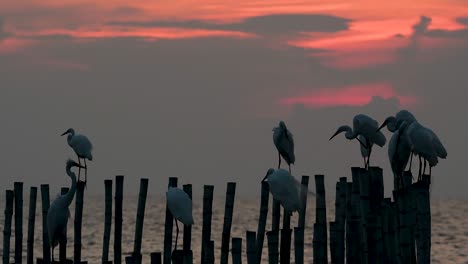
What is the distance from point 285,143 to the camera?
859 inches

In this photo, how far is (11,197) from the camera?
20906 millimetres

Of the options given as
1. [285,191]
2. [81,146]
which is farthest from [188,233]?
[81,146]

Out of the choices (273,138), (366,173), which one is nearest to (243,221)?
(273,138)

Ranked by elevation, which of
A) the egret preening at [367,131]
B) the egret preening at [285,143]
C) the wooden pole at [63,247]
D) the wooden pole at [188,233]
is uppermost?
the egret preening at [367,131]

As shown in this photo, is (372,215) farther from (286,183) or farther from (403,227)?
(286,183)

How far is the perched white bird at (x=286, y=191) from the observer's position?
17875 mm

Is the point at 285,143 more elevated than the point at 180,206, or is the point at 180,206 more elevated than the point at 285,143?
the point at 285,143

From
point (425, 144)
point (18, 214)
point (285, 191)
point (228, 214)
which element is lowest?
point (18, 214)

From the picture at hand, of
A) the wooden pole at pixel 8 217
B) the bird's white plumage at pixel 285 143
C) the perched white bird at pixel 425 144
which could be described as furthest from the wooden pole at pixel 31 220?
the perched white bird at pixel 425 144

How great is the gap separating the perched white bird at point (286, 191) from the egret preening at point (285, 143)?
351cm

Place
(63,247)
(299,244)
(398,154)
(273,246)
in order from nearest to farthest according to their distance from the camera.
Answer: (273,246)
(299,244)
(398,154)
(63,247)

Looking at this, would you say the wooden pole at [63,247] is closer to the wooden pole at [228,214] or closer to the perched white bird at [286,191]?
the wooden pole at [228,214]

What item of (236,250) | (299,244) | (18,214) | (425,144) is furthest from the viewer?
(18,214)

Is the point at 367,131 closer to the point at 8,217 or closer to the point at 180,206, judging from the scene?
the point at 180,206
